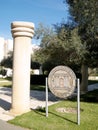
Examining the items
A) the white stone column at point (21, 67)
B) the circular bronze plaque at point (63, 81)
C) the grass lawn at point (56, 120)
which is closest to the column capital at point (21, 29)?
the white stone column at point (21, 67)

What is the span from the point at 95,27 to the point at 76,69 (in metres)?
21.6

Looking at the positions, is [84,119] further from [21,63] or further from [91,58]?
[91,58]

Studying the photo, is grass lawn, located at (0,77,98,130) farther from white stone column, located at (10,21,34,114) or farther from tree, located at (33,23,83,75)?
tree, located at (33,23,83,75)

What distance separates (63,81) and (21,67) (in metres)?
1.76

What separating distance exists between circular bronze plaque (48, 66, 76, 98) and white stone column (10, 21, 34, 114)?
1155 millimetres

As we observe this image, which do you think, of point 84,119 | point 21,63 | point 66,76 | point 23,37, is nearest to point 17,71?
point 21,63

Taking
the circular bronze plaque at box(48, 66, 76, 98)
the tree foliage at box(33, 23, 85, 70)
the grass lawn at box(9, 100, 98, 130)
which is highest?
the tree foliage at box(33, 23, 85, 70)

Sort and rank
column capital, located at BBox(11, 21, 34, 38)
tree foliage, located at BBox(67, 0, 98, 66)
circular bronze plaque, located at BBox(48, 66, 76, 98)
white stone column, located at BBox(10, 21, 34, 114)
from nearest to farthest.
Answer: circular bronze plaque, located at BBox(48, 66, 76, 98), white stone column, located at BBox(10, 21, 34, 114), column capital, located at BBox(11, 21, 34, 38), tree foliage, located at BBox(67, 0, 98, 66)

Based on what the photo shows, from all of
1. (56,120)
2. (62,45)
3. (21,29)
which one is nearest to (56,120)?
(56,120)

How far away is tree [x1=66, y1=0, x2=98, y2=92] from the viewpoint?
13250 mm

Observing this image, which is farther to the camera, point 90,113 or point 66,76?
point 90,113

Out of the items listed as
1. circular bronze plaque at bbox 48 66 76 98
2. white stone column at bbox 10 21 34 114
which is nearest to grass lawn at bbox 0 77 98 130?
white stone column at bbox 10 21 34 114

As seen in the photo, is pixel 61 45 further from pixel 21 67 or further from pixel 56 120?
pixel 56 120

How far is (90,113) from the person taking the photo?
10648 mm
